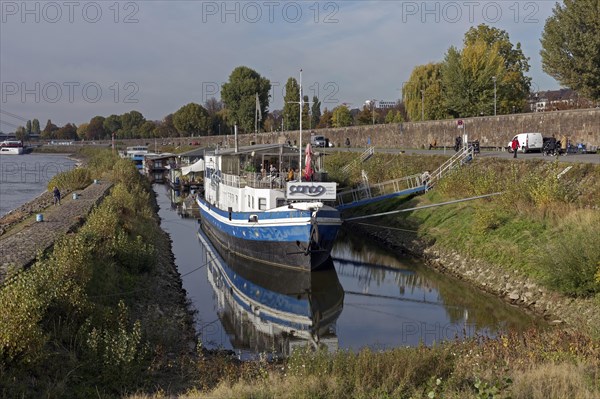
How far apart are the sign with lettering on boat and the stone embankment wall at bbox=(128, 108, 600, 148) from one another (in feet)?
18.9

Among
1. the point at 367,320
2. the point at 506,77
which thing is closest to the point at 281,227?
the point at 367,320

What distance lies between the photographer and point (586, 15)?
1583 inches

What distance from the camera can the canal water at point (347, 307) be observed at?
17.6 metres

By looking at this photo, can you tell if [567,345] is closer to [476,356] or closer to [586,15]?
[476,356]

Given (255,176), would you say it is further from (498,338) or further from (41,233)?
(498,338)

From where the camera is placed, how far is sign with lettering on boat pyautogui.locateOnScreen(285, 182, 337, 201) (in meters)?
23.6

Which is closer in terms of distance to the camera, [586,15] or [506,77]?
[586,15]

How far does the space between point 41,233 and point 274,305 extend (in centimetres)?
966

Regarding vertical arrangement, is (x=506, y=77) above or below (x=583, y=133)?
above

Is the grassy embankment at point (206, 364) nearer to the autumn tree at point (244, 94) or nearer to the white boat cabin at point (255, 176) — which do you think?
the white boat cabin at point (255, 176)

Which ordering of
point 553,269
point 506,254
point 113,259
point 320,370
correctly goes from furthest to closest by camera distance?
1. point 506,254
2. point 113,259
3. point 553,269
4. point 320,370

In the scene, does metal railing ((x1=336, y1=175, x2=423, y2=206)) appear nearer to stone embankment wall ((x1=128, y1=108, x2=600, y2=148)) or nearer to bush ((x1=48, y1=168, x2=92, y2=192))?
stone embankment wall ((x1=128, y1=108, x2=600, y2=148))

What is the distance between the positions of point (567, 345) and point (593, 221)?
30.1 ft

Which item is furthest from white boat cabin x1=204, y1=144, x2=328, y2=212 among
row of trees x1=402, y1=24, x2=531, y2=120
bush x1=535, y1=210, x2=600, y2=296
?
row of trees x1=402, y1=24, x2=531, y2=120
